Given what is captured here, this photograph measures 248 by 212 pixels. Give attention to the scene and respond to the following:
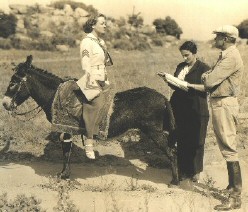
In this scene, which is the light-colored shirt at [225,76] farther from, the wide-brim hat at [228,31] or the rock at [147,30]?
the rock at [147,30]

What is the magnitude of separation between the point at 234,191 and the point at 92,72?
2.83 m

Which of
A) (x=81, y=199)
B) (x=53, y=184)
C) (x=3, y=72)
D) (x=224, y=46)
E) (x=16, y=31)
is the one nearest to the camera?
(x=224, y=46)

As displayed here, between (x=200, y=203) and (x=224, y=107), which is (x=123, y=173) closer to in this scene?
(x=200, y=203)

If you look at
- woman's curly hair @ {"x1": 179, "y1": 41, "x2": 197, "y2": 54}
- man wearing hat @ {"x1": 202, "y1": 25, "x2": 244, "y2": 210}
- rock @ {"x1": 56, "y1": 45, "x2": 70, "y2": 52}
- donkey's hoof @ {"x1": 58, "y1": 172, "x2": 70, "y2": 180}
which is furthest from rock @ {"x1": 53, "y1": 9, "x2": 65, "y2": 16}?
man wearing hat @ {"x1": 202, "y1": 25, "x2": 244, "y2": 210}

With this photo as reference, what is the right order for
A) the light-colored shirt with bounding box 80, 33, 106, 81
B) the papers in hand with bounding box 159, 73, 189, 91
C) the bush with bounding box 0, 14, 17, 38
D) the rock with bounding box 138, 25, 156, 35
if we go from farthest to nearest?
the rock with bounding box 138, 25, 156, 35, the bush with bounding box 0, 14, 17, 38, the light-colored shirt with bounding box 80, 33, 106, 81, the papers in hand with bounding box 159, 73, 189, 91

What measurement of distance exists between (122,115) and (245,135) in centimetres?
423

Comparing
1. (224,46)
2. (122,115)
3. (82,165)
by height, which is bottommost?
(82,165)

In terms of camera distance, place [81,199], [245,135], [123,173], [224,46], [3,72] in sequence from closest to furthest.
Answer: [224,46] → [81,199] → [123,173] → [245,135] → [3,72]

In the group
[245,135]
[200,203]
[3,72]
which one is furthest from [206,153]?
[3,72]

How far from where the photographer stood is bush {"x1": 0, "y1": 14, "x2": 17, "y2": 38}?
140 feet

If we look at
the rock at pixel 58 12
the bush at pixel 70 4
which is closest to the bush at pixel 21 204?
the rock at pixel 58 12

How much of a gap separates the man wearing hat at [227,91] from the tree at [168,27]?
49719 millimetres

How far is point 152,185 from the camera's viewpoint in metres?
8.10

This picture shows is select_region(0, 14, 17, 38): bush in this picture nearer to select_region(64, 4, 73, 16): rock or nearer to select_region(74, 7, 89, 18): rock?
select_region(64, 4, 73, 16): rock
